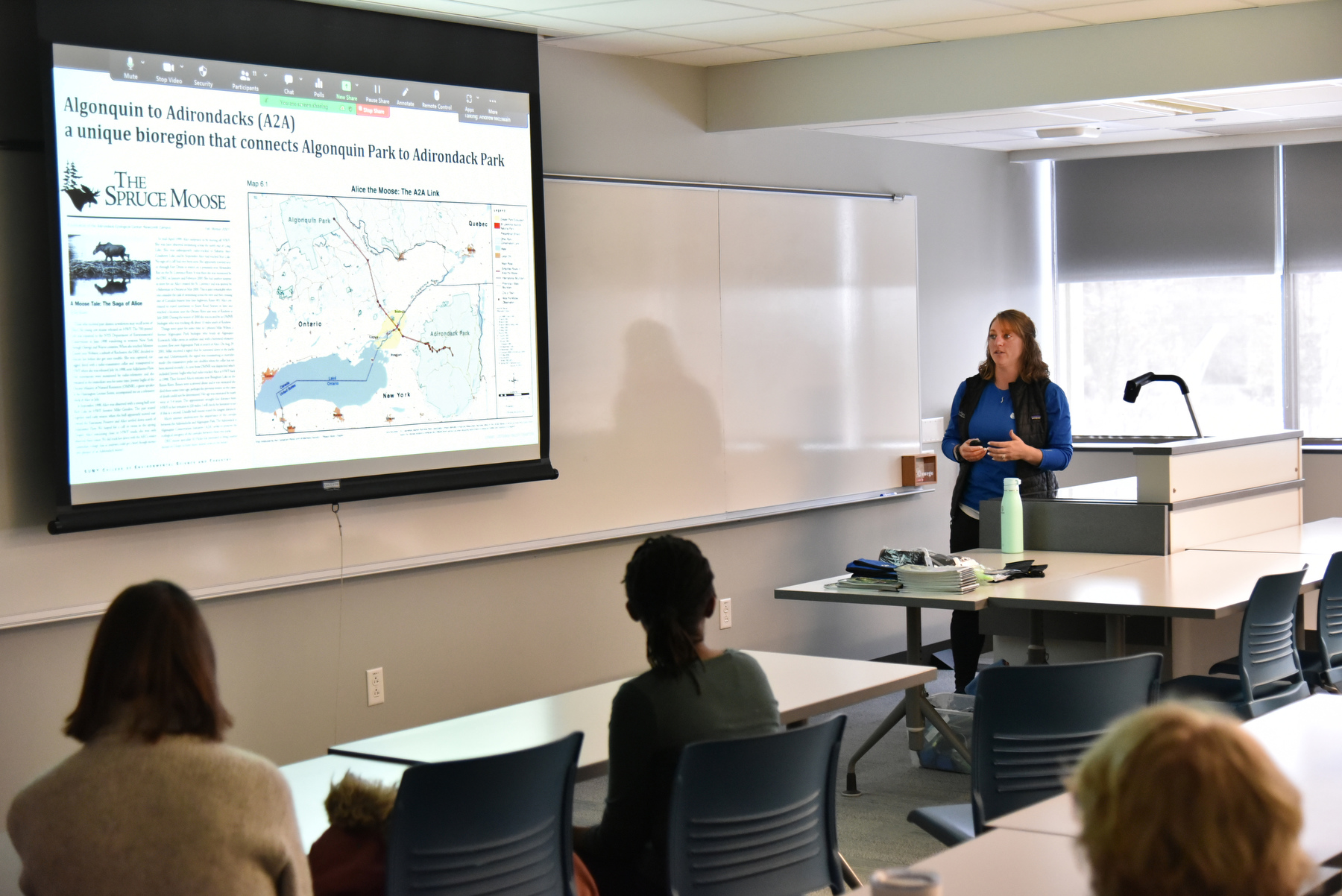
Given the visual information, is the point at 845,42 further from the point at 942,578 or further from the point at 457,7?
the point at 942,578

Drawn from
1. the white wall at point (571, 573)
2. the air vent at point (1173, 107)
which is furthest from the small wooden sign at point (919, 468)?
the air vent at point (1173, 107)

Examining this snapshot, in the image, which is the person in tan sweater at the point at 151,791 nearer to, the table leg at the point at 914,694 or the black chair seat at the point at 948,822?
the black chair seat at the point at 948,822

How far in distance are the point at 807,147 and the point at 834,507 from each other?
1.70 meters

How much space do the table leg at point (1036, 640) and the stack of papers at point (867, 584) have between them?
0.88 meters

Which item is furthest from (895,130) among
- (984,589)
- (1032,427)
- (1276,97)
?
(984,589)

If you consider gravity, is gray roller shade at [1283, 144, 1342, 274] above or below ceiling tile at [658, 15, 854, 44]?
below

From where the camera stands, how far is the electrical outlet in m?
4.86

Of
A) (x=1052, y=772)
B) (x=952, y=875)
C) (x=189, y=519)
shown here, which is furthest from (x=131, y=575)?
(x=952, y=875)

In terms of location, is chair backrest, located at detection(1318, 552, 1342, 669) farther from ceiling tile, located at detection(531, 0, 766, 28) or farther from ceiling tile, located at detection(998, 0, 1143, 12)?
ceiling tile, located at detection(531, 0, 766, 28)

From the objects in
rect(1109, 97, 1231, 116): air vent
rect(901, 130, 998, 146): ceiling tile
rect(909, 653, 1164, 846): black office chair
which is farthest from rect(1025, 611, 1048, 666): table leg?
rect(901, 130, 998, 146): ceiling tile

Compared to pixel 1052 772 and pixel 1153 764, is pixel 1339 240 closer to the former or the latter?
pixel 1052 772

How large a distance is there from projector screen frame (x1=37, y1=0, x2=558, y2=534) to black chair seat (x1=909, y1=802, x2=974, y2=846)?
2225 mm

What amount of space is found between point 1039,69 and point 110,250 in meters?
3.38

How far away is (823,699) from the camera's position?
3336 millimetres
